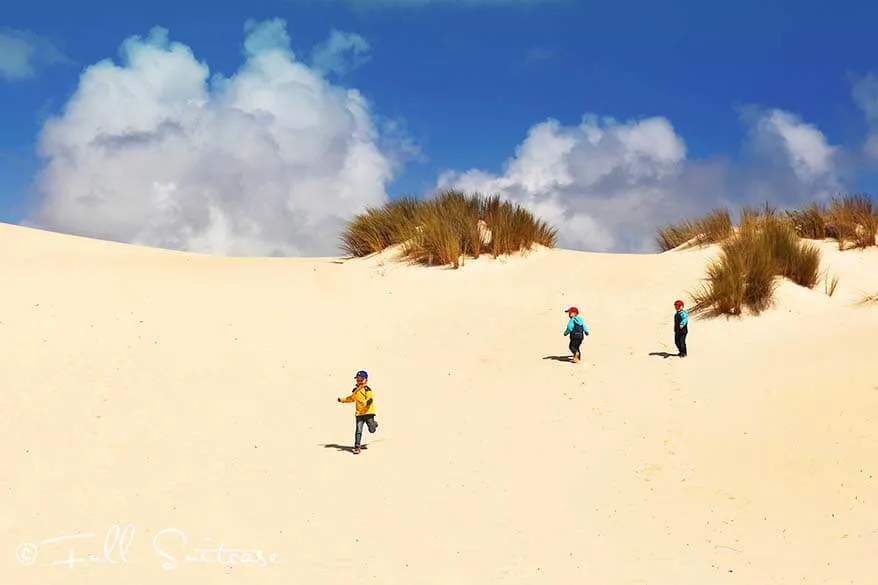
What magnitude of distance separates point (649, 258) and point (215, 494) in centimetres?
1206

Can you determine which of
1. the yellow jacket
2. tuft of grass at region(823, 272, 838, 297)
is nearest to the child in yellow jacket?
the yellow jacket

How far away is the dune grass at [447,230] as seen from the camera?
16281mm

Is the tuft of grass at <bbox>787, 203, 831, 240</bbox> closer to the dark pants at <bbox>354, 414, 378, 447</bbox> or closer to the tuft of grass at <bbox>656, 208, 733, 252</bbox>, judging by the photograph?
the tuft of grass at <bbox>656, 208, 733, 252</bbox>

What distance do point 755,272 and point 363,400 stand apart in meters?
7.71

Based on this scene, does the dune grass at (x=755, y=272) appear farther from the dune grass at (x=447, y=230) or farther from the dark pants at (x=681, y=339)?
the dune grass at (x=447, y=230)

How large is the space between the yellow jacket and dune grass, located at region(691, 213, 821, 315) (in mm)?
6937

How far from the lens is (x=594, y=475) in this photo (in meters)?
7.73

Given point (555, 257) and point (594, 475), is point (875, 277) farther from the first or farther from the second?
point (594, 475)

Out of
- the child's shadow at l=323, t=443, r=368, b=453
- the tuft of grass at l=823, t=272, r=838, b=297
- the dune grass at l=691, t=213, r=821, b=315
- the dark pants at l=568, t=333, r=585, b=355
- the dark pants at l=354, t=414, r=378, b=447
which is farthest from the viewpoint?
the tuft of grass at l=823, t=272, r=838, b=297

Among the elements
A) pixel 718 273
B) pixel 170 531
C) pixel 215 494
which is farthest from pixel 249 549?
pixel 718 273

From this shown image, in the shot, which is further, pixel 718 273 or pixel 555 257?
pixel 555 257

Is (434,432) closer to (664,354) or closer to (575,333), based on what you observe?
(575,333)

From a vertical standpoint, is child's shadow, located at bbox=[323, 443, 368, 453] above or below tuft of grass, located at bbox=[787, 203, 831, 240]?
below

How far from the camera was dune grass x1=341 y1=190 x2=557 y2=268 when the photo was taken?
53.4 ft
